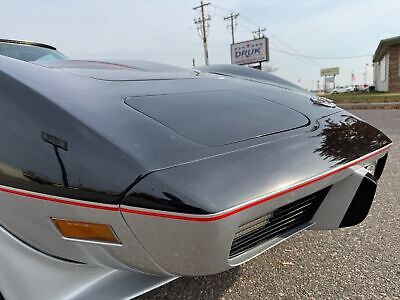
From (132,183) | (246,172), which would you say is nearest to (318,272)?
(246,172)

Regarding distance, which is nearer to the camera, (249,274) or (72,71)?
(72,71)

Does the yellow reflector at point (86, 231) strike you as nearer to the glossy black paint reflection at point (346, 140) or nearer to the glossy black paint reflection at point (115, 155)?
the glossy black paint reflection at point (115, 155)

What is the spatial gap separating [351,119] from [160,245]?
1413mm

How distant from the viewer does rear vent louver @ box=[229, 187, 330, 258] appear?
1331 mm

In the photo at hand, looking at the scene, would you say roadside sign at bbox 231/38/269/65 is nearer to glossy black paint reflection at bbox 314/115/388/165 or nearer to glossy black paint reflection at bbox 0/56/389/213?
glossy black paint reflection at bbox 314/115/388/165

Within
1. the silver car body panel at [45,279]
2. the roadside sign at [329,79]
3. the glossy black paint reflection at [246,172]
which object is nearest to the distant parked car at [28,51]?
the silver car body panel at [45,279]

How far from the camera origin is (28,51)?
9.60 feet

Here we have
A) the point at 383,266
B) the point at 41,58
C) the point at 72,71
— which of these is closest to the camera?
the point at 72,71

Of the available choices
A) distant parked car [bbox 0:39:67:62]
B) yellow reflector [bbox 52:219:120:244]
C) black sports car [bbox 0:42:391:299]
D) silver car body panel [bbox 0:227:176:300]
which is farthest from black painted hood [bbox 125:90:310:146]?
distant parked car [bbox 0:39:67:62]

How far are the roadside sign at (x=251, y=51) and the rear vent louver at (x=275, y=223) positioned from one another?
3484 cm

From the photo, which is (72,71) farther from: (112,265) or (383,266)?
(383,266)

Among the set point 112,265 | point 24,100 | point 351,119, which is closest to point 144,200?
point 112,265

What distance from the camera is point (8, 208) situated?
1229mm

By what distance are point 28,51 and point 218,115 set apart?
2127 millimetres
